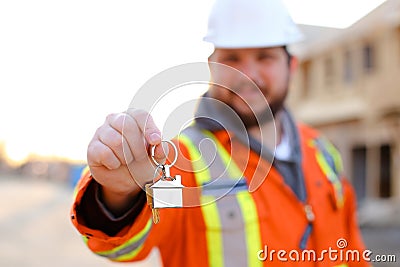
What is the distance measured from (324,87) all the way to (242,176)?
12.3m

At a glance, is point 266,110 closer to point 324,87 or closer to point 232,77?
point 232,77

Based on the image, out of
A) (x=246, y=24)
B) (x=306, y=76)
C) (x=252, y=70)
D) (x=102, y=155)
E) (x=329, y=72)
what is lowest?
(x=306, y=76)

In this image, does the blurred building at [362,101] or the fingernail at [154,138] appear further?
the blurred building at [362,101]

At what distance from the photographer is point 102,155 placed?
3.26 feet

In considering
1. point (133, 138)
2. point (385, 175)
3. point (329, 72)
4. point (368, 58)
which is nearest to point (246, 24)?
point (133, 138)

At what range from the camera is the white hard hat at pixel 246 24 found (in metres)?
1.41

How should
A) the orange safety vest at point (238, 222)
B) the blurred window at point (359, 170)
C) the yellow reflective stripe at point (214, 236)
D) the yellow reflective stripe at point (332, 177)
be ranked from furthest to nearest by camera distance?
the blurred window at point (359, 170), the yellow reflective stripe at point (332, 177), the yellow reflective stripe at point (214, 236), the orange safety vest at point (238, 222)

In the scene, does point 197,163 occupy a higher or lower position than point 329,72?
higher

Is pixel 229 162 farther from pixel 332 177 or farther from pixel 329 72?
pixel 329 72

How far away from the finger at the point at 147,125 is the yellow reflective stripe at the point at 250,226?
1.68 ft

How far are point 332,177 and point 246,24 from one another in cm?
51

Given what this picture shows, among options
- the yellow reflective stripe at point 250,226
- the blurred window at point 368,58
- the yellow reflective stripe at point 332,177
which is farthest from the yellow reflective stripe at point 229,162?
the blurred window at point 368,58

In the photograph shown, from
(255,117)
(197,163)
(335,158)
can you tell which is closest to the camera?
(197,163)

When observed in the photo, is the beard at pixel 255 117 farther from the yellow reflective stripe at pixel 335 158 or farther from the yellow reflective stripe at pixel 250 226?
the yellow reflective stripe at pixel 335 158
